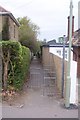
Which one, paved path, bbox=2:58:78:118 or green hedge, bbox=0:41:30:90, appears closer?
paved path, bbox=2:58:78:118

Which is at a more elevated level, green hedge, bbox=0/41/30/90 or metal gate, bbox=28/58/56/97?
green hedge, bbox=0/41/30/90

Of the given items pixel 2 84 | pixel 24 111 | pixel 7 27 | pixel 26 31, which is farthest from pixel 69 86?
pixel 26 31

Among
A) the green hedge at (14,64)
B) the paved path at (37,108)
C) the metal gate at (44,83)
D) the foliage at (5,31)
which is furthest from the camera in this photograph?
the foliage at (5,31)

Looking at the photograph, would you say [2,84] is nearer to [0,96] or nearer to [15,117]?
[0,96]

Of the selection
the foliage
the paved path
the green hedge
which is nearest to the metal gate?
the paved path

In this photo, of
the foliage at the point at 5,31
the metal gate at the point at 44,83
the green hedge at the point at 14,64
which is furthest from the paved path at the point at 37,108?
the foliage at the point at 5,31

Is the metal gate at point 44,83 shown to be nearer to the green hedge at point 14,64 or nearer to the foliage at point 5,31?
the green hedge at point 14,64

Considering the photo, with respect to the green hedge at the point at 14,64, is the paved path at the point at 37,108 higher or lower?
lower

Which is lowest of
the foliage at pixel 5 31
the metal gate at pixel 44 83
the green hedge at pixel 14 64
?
the metal gate at pixel 44 83

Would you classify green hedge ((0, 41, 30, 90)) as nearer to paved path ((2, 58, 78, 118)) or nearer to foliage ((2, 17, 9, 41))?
paved path ((2, 58, 78, 118))

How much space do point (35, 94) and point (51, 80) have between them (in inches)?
170

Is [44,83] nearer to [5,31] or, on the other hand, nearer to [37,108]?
[37,108]

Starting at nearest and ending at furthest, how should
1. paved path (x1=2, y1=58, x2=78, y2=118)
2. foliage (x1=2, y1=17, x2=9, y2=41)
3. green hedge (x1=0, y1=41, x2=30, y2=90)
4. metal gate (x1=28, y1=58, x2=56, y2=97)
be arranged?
paved path (x1=2, y1=58, x2=78, y2=118), green hedge (x1=0, y1=41, x2=30, y2=90), metal gate (x1=28, y1=58, x2=56, y2=97), foliage (x1=2, y1=17, x2=9, y2=41)

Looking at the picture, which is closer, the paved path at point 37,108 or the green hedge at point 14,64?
the paved path at point 37,108
